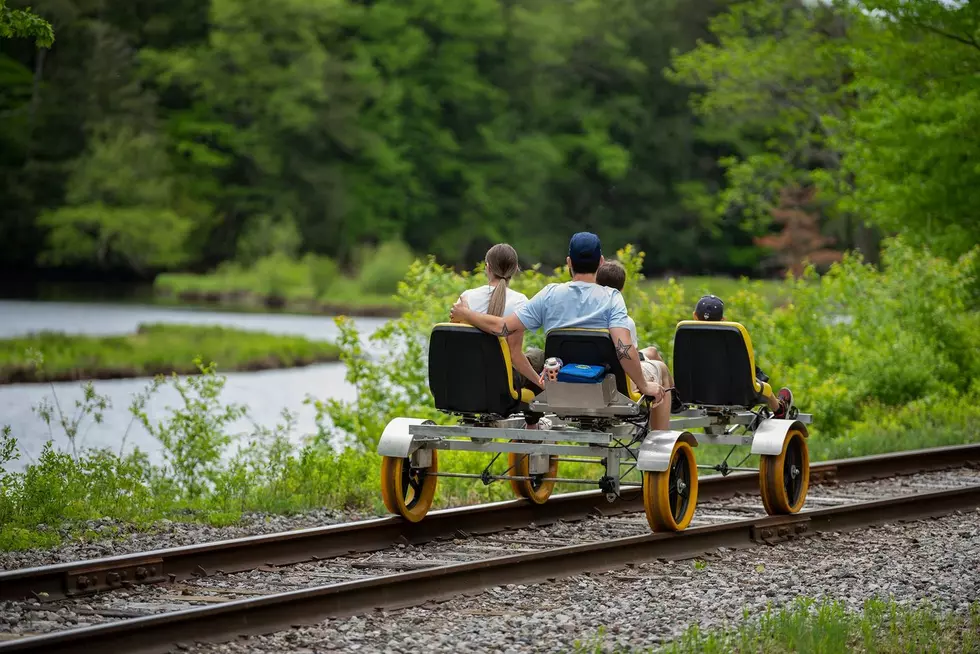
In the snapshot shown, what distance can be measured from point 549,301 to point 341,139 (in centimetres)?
6085

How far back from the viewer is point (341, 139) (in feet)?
228

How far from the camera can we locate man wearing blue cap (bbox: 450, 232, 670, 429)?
9.66 meters

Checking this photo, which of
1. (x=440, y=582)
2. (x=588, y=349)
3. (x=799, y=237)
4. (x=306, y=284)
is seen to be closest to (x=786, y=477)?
(x=588, y=349)

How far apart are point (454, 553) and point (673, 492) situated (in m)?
1.63

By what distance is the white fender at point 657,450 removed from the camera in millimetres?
A: 9594

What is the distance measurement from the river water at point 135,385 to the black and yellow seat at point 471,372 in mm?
5072

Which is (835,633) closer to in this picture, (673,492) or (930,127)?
(673,492)

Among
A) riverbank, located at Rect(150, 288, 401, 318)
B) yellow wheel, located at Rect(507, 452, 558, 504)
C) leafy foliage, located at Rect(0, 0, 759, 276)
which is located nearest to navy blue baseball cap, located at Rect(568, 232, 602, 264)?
yellow wheel, located at Rect(507, 452, 558, 504)

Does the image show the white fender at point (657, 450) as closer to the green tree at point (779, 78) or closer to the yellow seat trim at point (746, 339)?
the yellow seat trim at point (746, 339)

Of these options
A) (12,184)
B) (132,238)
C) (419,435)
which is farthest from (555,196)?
(419,435)

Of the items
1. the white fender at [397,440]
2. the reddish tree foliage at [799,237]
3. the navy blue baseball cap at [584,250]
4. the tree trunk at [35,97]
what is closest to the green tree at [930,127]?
the navy blue baseball cap at [584,250]

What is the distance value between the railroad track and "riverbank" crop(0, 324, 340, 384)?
908 inches

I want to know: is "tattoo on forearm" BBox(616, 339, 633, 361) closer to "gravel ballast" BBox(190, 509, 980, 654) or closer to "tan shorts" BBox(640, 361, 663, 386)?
"tan shorts" BBox(640, 361, 663, 386)

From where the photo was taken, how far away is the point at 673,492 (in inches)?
401
